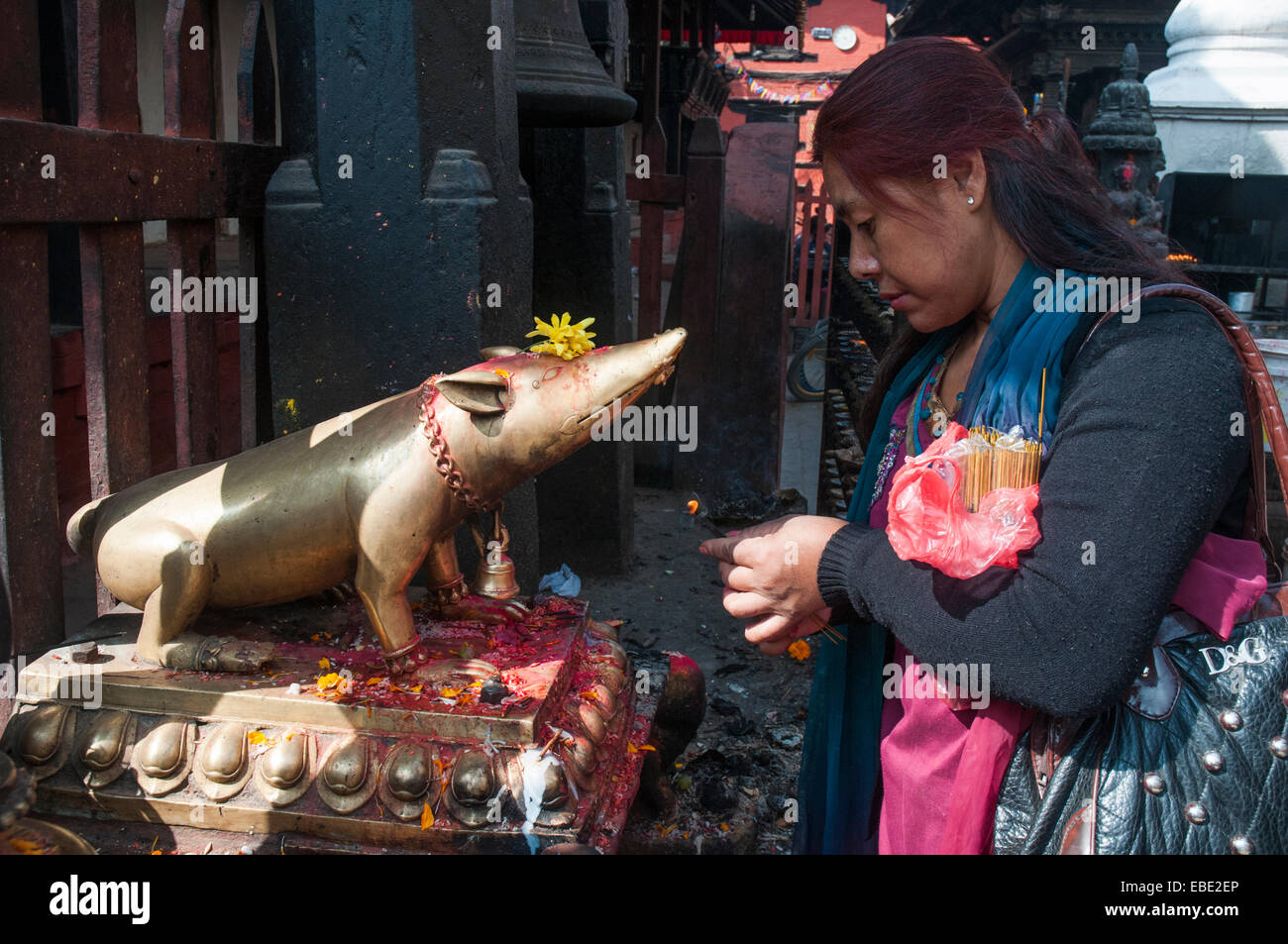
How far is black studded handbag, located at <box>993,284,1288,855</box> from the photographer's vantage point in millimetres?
1403

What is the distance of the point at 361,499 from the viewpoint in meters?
1.88

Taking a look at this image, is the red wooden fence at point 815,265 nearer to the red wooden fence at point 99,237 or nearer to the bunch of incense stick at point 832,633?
the red wooden fence at point 99,237

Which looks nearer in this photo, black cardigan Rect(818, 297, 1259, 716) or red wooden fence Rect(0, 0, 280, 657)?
black cardigan Rect(818, 297, 1259, 716)

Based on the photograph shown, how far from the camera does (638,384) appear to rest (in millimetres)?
1840

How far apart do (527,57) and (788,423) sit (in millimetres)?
7190

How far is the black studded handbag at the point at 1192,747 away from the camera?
1403 millimetres

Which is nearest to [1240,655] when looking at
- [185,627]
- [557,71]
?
[185,627]

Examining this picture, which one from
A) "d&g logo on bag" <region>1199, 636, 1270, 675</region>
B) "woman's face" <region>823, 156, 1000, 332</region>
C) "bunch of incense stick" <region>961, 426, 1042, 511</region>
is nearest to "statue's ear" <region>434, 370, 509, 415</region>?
"woman's face" <region>823, 156, 1000, 332</region>

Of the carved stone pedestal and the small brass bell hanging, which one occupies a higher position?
the small brass bell hanging

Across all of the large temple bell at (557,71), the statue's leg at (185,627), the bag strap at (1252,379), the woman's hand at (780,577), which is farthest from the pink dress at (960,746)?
the large temple bell at (557,71)

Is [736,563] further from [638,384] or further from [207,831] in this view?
[207,831]

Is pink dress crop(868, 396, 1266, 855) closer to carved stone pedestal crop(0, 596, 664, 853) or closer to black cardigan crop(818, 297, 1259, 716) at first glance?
black cardigan crop(818, 297, 1259, 716)

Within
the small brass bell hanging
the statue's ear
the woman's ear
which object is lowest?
the small brass bell hanging

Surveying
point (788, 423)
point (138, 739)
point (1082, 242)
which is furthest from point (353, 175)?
point (788, 423)
